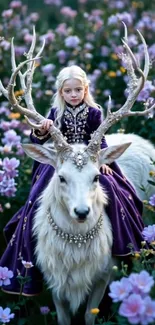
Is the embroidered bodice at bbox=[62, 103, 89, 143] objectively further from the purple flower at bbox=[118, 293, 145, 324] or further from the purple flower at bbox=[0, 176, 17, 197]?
the purple flower at bbox=[118, 293, 145, 324]

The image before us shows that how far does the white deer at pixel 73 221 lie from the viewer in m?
4.84

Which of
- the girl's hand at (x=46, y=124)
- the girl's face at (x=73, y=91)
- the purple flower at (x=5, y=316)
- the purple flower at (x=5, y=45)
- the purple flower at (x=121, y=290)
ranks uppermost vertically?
the purple flower at (x=5, y=45)

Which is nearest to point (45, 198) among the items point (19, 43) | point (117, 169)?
point (117, 169)

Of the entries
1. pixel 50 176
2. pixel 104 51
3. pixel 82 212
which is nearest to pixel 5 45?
pixel 104 51

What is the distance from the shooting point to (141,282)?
13.0 ft

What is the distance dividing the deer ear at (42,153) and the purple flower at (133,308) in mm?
1481

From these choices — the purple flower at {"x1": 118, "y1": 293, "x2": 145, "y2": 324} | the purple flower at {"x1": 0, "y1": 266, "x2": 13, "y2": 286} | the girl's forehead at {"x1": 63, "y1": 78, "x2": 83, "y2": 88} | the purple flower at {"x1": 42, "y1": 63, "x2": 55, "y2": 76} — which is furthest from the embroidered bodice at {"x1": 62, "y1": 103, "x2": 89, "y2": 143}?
the purple flower at {"x1": 42, "y1": 63, "x2": 55, "y2": 76}

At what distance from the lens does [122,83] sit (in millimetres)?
9102

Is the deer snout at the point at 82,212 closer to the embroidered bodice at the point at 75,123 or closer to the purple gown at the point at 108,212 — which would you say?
the purple gown at the point at 108,212

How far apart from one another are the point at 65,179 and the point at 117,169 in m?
1.09

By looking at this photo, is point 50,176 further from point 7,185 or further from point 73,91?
point 7,185

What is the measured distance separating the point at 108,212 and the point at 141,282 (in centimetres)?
143

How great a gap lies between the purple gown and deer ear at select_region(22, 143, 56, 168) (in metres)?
0.28

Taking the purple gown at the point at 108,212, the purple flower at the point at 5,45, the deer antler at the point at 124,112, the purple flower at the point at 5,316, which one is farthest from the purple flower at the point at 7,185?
the purple flower at the point at 5,45
